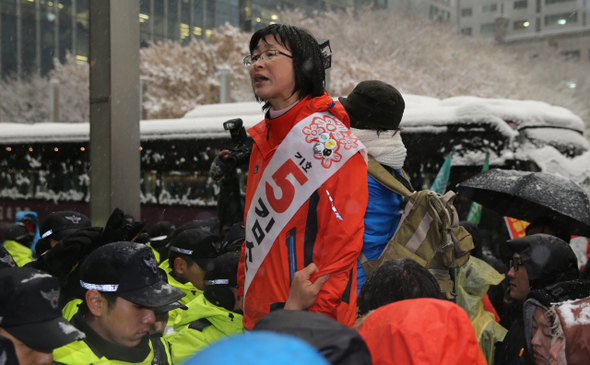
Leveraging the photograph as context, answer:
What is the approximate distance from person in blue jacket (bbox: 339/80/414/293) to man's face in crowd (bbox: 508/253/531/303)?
102cm

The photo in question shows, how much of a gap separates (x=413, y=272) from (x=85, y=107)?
32850 millimetres

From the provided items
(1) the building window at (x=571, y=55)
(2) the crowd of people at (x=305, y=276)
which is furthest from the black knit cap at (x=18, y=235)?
(1) the building window at (x=571, y=55)

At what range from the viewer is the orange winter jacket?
220 cm

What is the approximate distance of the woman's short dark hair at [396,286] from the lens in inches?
84.2

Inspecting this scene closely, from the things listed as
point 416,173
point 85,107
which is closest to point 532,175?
point 416,173

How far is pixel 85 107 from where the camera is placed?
32.3 m

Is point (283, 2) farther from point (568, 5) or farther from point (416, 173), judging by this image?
point (416, 173)

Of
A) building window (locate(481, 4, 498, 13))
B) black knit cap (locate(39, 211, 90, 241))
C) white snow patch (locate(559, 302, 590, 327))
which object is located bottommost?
white snow patch (locate(559, 302, 590, 327))

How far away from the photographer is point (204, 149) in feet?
37.2

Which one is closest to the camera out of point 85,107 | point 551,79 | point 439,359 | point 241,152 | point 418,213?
point 439,359

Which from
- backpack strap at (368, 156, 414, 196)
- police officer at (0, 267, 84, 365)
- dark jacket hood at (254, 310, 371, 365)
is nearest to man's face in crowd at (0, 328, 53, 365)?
police officer at (0, 267, 84, 365)

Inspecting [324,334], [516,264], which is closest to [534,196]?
A: [516,264]

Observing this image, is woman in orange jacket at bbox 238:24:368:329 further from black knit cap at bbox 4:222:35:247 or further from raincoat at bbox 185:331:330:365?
black knit cap at bbox 4:222:35:247

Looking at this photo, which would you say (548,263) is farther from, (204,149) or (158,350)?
(204,149)
